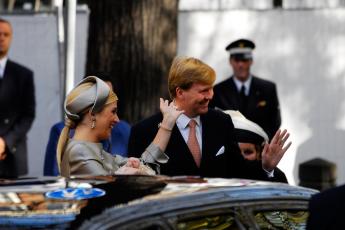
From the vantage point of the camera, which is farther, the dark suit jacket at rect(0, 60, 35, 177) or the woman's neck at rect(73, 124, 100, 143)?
the dark suit jacket at rect(0, 60, 35, 177)

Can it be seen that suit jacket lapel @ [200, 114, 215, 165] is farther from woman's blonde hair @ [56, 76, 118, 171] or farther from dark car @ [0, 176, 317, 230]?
dark car @ [0, 176, 317, 230]

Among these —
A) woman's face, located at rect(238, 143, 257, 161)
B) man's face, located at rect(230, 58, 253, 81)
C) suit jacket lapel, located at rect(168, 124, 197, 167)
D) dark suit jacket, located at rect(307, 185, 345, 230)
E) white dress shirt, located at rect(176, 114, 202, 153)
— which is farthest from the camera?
man's face, located at rect(230, 58, 253, 81)

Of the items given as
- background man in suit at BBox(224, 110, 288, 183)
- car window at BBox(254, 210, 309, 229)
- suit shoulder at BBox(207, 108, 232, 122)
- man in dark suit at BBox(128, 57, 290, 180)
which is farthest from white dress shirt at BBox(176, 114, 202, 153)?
car window at BBox(254, 210, 309, 229)

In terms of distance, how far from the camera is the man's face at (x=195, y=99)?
24.4ft

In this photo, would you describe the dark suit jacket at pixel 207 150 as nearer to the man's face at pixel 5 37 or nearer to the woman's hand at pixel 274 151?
the woman's hand at pixel 274 151

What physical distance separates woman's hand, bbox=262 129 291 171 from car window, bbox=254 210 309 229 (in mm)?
1752

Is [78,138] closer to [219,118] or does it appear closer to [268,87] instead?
[219,118]

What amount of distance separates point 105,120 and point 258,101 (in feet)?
17.7

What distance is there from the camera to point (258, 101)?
1220 cm

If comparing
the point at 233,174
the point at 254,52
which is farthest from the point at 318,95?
the point at 233,174

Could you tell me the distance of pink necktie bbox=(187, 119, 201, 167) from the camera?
739cm

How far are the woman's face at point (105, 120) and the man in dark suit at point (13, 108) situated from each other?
4.94 metres

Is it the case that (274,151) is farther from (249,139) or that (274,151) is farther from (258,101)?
(258,101)

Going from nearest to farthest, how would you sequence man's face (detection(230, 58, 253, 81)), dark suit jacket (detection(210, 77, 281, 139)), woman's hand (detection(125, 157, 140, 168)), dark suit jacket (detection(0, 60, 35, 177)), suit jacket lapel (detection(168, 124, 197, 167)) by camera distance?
woman's hand (detection(125, 157, 140, 168))
suit jacket lapel (detection(168, 124, 197, 167))
dark suit jacket (detection(210, 77, 281, 139))
dark suit jacket (detection(0, 60, 35, 177))
man's face (detection(230, 58, 253, 81))
